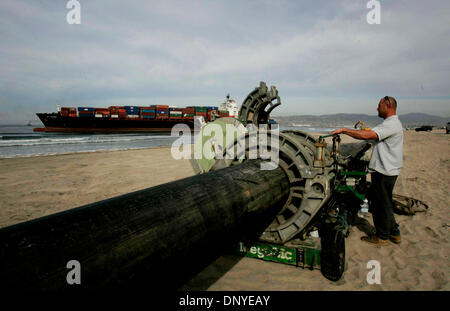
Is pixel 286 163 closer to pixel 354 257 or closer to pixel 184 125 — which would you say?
pixel 354 257

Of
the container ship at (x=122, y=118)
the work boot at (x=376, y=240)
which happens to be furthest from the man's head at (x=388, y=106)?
the container ship at (x=122, y=118)

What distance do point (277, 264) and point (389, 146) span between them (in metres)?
2.51

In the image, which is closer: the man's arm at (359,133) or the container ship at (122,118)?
the man's arm at (359,133)

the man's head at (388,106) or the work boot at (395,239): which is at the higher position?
the man's head at (388,106)

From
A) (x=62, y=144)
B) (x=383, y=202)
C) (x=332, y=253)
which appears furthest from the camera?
(x=62, y=144)

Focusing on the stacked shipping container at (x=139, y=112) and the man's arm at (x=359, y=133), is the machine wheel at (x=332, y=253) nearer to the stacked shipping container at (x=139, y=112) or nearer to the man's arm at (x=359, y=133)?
the man's arm at (x=359, y=133)

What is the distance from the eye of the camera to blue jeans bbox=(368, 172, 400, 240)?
12.6 ft

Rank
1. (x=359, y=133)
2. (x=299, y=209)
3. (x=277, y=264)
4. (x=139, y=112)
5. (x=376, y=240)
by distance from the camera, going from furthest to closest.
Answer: (x=139, y=112) < (x=376, y=240) < (x=277, y=264) < (x=359, y=133) < (x=299, y=209)

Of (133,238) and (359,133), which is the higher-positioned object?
(359,133)

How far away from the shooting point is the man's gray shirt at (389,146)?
3.69 m

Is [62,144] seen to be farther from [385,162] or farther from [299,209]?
[385,162]

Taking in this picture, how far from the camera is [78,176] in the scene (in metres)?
9.98

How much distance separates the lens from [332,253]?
10.3 ft

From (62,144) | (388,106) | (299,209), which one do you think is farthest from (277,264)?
(62,144)
